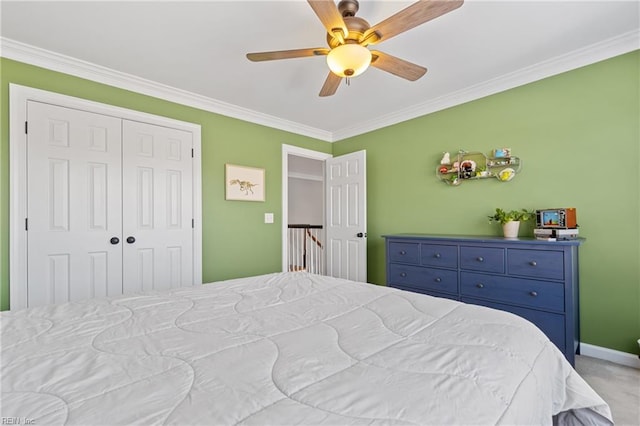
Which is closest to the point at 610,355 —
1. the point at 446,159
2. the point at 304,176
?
the point at 446,159

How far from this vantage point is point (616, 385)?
198cm

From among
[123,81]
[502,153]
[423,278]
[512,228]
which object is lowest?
[423,278]

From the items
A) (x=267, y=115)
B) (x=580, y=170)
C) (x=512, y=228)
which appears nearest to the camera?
(x=580, y=170)

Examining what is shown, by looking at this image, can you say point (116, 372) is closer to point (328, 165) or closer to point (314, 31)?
point (314, 31)

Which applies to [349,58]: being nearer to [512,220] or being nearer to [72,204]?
[512,220]

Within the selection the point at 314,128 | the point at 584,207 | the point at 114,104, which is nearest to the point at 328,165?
the point at 314,128

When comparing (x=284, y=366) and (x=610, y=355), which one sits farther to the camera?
(x=610, y=355)

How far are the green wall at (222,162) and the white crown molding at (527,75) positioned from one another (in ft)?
4.62

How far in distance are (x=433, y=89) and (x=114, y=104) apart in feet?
9.92

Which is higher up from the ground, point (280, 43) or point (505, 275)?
point (280, 43)

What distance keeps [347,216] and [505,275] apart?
2005 millimetres

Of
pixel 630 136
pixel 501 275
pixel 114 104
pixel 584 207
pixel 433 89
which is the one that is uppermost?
pixel 433 89

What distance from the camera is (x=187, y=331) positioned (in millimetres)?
1049

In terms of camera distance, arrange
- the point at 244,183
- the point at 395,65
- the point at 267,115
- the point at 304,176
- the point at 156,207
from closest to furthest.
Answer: the point at 395,65 < the point at 156,207 < the point at 244,183 < the point at 267,115 < the point at 304,176
